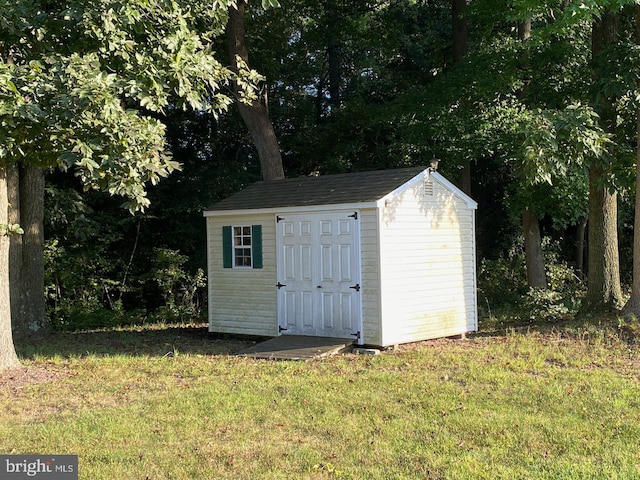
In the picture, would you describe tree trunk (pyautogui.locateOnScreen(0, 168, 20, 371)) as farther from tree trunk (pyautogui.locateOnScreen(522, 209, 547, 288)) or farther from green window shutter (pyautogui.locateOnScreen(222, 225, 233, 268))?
tree trunk (pyautogui.locateOnScreen(522, 209, 547, 288))

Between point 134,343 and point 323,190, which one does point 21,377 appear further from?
point 323,190

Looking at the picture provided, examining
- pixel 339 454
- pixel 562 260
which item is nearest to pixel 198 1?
pixel 339 454

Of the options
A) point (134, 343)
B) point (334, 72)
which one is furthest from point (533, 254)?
point (134, 343)

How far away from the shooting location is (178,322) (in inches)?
628

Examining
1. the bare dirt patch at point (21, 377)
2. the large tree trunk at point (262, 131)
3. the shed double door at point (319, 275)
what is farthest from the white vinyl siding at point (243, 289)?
the large tree trunk at point (262, 131)

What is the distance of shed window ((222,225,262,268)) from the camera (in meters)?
11.9

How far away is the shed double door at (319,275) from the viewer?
34.8 feet

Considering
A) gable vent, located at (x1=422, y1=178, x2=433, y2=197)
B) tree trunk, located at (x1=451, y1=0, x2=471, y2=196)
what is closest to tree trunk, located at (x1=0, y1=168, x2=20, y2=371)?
gable vent, located at (x1=422, y1=178, x2=433, y2=197)

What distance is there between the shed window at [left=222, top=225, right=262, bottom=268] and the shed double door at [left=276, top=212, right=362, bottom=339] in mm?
492

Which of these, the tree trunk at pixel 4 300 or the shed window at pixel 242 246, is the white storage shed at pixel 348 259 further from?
the tree trunk at pixel 4 300

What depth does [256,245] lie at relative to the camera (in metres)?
11.9

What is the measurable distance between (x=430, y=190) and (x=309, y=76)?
1044cm

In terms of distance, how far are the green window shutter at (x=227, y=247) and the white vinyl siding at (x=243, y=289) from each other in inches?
3.4

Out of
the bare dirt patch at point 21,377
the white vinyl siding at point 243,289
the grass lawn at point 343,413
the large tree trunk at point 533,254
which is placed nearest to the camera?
the grass lawn at point 343,413
